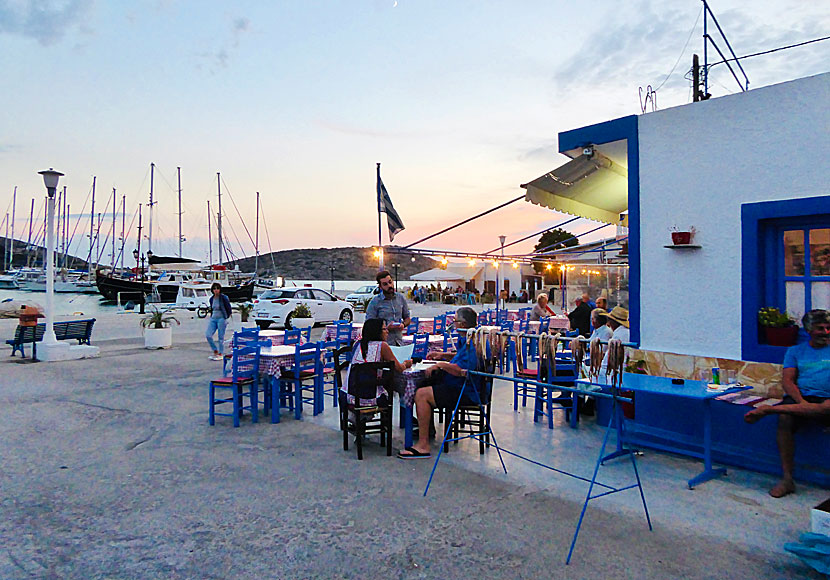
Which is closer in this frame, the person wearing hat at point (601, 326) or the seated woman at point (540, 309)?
the person wearing hat at point (601, 326)

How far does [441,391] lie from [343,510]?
1563mm

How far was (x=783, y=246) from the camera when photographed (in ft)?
15.5

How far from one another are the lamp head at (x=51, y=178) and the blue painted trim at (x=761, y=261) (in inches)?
439

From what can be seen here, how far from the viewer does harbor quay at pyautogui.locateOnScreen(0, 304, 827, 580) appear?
9.81 feet

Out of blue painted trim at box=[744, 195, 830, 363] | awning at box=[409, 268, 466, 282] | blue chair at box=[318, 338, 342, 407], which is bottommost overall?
blue chair at box=[318, 338, 342, 407]

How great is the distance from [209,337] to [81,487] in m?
6.85

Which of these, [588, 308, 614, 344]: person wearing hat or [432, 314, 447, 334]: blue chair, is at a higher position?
[588, 308, 614, 344]: person wearing hat

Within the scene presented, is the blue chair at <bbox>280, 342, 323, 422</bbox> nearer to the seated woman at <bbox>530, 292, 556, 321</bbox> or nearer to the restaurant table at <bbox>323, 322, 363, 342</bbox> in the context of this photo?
the restaurant table at <bbox>323, 322, 363, 342</bbox>

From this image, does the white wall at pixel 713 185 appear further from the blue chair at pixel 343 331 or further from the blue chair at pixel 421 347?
the blue chair at pixel 343 331

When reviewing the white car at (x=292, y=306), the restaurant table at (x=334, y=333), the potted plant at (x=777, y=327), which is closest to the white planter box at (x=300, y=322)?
the white car at (x=292, y=306)

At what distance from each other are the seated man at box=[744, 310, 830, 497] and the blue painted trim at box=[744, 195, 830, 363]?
423 millimetres

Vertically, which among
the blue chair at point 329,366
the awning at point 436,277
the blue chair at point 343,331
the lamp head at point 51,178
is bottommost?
the blue chair at point 329,366

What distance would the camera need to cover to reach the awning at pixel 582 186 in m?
6.63

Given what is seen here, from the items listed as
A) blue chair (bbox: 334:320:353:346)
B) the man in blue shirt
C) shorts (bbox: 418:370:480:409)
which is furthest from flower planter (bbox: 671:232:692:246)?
blue chair (bbox: 334:320:353:346)
